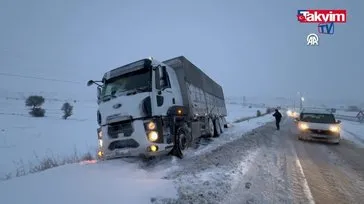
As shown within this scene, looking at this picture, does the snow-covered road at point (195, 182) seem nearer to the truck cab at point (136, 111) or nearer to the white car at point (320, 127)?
the truck cab at point (136, 111)

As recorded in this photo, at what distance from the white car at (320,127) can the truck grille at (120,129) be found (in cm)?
1020

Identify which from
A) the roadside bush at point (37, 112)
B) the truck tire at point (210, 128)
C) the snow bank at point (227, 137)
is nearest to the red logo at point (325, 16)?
the snow bank at point (227, 137)

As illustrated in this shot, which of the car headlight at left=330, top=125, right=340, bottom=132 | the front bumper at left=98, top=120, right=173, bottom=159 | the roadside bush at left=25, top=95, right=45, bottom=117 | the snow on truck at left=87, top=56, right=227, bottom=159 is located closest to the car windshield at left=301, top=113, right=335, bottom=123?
the car headlight at left=330, top=125, right=340, bottom=132

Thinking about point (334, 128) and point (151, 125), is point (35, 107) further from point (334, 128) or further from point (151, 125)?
point (334, 128)

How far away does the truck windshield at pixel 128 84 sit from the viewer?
768cm

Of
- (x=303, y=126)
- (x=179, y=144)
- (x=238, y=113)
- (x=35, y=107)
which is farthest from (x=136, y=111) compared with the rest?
(x=238, y=113)

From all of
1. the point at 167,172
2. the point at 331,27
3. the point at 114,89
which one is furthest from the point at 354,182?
the point at 331,27

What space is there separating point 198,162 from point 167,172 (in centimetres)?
143

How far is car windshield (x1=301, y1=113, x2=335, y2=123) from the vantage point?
13.9 meters

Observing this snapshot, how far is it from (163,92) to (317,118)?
10385 mm

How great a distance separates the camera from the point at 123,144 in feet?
24.2

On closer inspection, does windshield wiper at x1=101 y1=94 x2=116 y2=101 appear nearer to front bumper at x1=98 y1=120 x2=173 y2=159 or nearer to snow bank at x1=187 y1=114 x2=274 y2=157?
front bumper at x1=98 y1=120 x2=173 y2=159

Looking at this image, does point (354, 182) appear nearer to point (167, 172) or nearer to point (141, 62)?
point (167, 172)

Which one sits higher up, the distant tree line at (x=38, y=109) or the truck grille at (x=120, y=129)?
the distant tree line at (x=38, y=109)
